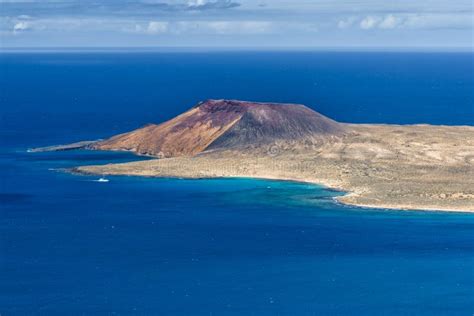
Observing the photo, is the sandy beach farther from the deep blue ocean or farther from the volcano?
the deep blue ocean

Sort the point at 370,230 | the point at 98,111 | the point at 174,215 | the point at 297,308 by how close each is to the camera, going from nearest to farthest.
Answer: the point at 297,308
the point at 370,230
the point at 174,215
the point at 98,111

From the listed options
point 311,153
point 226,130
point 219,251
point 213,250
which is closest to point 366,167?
point 311,153

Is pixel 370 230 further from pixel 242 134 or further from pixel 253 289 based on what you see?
pixel 242 134

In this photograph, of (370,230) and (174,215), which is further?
(174,215)

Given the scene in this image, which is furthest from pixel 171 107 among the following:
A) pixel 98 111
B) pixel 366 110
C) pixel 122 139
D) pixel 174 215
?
pixel 174 215

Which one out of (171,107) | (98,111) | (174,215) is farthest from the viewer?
(171,107)

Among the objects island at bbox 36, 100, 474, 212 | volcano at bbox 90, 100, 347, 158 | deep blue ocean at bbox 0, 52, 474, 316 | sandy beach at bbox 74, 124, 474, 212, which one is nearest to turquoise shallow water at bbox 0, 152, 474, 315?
deep blue ocean at bbox 0, 52, 474, 316

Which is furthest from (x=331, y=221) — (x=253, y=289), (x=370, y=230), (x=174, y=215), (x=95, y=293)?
(x=95, y=293)
